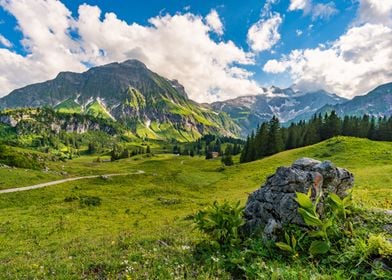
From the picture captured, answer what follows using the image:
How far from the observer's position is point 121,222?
25594mm

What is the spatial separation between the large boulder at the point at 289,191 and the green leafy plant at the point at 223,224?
81 centimetres

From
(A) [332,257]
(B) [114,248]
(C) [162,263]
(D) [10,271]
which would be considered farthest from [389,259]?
(D) [10,271]

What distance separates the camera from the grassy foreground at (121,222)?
8492 mm

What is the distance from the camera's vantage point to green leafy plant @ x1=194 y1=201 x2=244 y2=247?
29.0 ft

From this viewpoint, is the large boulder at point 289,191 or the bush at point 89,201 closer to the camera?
the large boulder at point 289,191

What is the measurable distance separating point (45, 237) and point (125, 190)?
28.7 meters

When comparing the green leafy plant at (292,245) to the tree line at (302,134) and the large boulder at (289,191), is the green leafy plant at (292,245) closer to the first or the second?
the large boulder at (289,191)

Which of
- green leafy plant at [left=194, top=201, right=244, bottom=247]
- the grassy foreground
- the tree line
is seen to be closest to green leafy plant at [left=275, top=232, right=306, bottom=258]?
the grassy foreground

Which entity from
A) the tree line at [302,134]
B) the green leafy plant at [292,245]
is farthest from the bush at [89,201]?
the tree line at [302,134]

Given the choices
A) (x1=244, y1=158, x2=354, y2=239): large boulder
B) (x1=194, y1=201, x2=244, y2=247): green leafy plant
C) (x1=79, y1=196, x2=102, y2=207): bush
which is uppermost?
(x1=244, y1=158, x2=354, y2=239): large boulder

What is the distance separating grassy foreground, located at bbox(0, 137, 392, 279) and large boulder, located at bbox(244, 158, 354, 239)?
1714mm

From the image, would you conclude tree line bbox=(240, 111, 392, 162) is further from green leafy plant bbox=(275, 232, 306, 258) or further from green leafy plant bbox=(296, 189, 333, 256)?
green leafy plant bbox=(275, 232, 306, 258)

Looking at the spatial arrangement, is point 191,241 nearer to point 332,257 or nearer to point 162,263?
point 162,263

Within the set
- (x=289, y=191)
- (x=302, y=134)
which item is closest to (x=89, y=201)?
(x=289, y=191)
